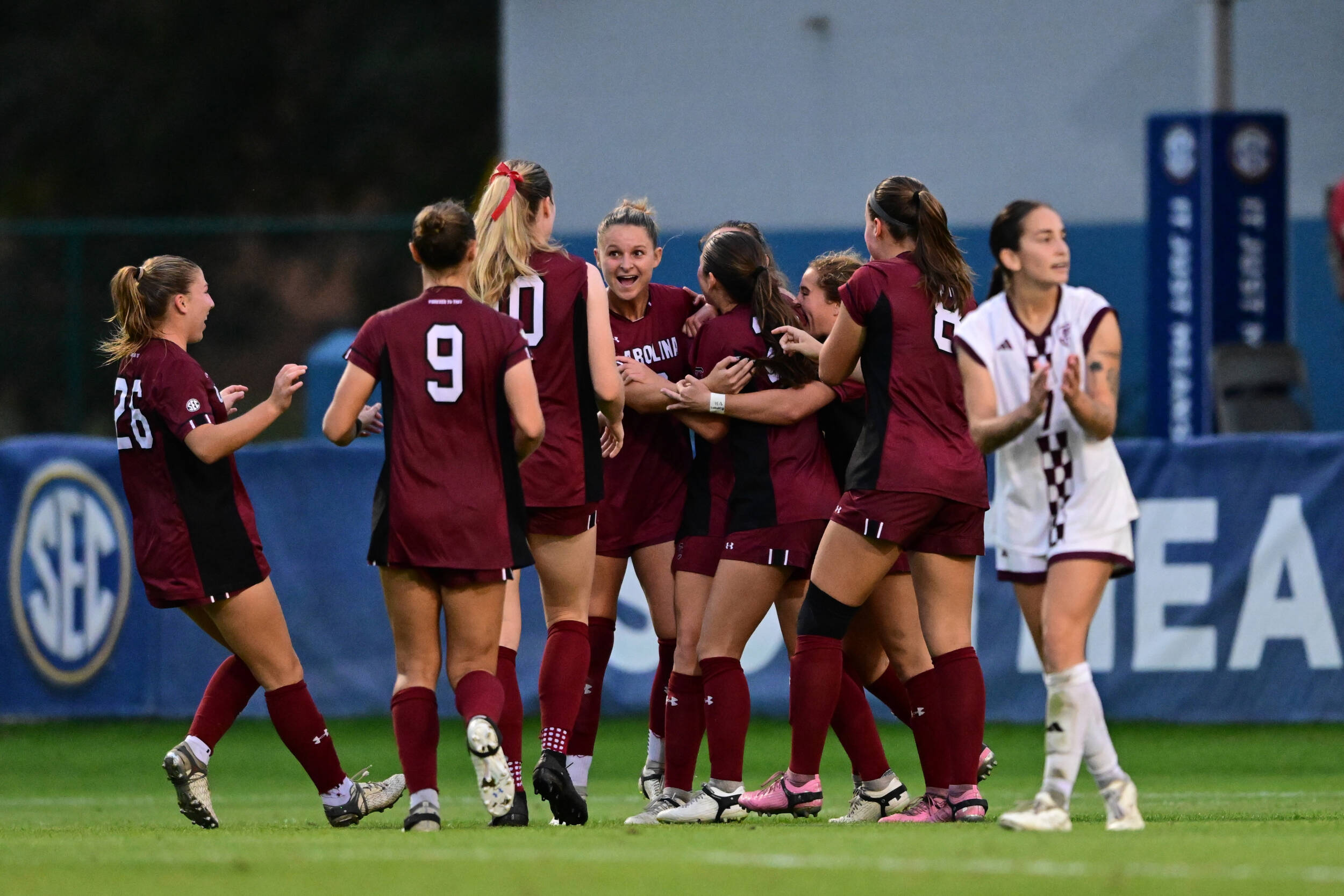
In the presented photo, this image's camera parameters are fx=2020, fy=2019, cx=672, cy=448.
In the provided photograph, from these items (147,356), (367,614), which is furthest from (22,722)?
(147,356)

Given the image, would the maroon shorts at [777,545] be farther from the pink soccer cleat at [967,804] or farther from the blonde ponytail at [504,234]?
the blonde ponytail at [504,234]

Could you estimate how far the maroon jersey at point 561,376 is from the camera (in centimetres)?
691

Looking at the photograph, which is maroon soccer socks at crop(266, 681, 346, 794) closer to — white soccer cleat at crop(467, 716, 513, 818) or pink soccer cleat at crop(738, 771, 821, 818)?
white soccer cleat at crop(467, 716, 513, 818)

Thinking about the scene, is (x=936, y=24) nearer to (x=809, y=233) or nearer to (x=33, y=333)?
(x=809, y=233)

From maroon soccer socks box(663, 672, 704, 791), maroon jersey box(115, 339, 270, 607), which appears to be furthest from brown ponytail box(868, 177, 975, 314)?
maroon jersey box(115, 339, 270, 607)

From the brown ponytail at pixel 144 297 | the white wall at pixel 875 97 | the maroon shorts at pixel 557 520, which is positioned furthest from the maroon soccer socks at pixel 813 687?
the white wall at pixel 875 97

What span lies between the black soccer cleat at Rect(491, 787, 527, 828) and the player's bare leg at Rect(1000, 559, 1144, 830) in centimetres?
167

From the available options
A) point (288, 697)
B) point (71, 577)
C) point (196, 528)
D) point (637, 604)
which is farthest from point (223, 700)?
point (71, 577)

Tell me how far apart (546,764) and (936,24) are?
13857 millimetres

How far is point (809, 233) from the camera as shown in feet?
62.8

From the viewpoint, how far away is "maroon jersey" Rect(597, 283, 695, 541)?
7.52 m

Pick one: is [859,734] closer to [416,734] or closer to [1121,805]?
[1121,805]

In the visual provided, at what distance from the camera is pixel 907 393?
6.68 meters

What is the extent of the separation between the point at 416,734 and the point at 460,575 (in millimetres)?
540
